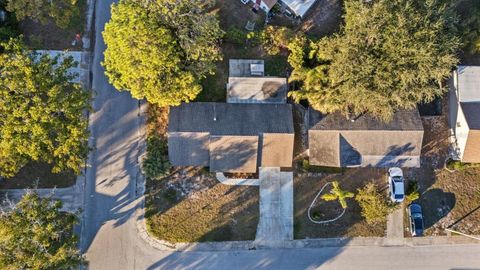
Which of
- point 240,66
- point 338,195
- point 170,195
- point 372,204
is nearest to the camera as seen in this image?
point 338,195

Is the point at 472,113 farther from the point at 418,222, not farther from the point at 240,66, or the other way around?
the point at 240,66

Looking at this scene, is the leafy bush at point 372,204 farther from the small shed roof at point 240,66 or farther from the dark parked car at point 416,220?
the small shed roof at point 240,66

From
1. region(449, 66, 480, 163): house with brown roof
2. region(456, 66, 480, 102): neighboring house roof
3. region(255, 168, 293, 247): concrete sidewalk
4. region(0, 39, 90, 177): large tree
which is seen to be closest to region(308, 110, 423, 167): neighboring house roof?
region(255, 168, 293, 247): concrete sidewalk

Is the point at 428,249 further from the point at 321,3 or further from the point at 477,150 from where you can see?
the point at 321,3

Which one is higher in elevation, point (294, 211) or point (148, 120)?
point (148, 120)

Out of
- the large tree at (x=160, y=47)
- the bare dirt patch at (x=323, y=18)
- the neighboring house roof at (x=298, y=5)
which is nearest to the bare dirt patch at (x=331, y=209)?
the bare dirt patch at (x=323, y=18)

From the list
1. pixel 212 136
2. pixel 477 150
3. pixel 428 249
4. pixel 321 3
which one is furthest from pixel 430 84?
pixel 212 136

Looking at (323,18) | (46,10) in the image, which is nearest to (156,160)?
(46,10)
